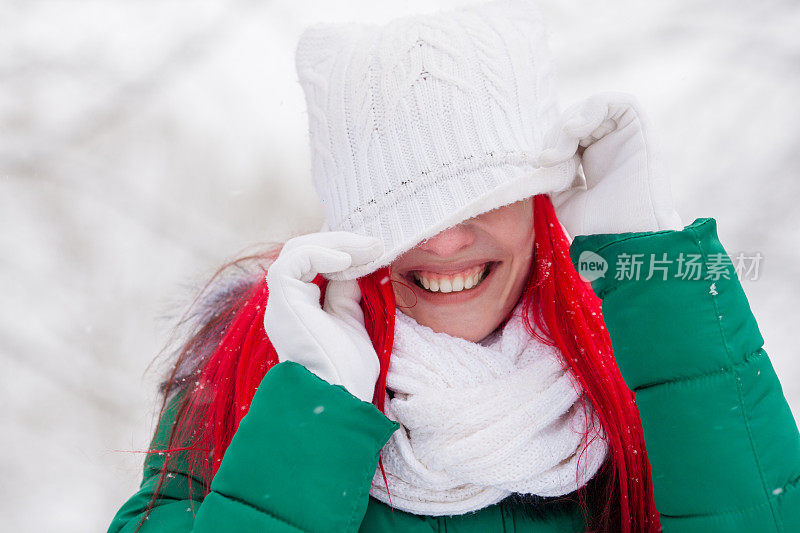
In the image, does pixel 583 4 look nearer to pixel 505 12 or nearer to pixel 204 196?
pixel 505 12

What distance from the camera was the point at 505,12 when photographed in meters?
1.28

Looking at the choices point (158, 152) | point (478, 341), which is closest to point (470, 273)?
point (478, 341)

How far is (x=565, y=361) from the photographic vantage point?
50.3 inches

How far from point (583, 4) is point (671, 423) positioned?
229 centimetres

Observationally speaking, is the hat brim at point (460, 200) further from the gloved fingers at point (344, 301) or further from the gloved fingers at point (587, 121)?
the gloved fingers at point (344, 301)

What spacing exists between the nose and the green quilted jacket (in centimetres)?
30

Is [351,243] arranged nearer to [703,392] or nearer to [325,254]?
[325,254]

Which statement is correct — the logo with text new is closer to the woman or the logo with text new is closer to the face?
the woman

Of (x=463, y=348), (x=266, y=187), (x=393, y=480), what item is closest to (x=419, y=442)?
(x=393, y=480)

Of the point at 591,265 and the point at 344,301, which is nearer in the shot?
the point at 591,265

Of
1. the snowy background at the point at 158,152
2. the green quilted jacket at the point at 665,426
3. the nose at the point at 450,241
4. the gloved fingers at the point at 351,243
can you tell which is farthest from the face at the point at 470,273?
the snowy background at the point at 158,152

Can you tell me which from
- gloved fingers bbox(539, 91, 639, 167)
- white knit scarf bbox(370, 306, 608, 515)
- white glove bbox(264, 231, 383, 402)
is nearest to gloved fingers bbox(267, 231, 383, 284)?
white glove bbox(264, 231, 383, 402)

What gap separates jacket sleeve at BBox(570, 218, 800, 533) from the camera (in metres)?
1.00

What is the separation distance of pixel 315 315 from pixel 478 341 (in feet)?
1.43
